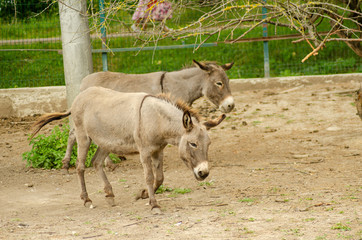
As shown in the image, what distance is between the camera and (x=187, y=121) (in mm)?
5375

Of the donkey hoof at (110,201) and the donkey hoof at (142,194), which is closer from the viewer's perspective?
the donkey hoof at (110,201)

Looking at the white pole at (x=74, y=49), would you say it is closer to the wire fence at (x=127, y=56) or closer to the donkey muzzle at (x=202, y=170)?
the wire fence at (x=127, y=56)

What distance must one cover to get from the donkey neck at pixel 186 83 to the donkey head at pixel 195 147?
2.54m

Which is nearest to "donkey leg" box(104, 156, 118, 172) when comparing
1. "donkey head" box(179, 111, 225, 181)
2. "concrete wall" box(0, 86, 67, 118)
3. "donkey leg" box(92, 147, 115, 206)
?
"donkey leg" box(92, 147, 115, 206)

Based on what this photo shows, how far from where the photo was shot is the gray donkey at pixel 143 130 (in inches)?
213

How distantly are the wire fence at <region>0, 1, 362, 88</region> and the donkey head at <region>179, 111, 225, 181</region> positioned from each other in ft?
19.5

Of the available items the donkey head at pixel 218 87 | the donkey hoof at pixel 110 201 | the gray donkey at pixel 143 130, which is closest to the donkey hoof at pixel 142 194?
the gray donkey at pixel 143 130

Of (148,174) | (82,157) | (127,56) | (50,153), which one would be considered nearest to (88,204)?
(82,157)

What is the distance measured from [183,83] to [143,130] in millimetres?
2538

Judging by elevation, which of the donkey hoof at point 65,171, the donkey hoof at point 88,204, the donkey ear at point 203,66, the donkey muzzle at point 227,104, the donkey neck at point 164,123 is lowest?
the donkey hoof at point 65,171

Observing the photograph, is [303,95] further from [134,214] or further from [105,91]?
[134,214]

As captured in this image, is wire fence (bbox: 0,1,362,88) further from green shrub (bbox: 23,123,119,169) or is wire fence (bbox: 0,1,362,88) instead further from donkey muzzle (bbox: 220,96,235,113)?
green shrub (bbox: 23,123,119,169)

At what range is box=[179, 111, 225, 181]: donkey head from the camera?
17.4ft

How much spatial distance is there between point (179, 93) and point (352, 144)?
270 centimetres
